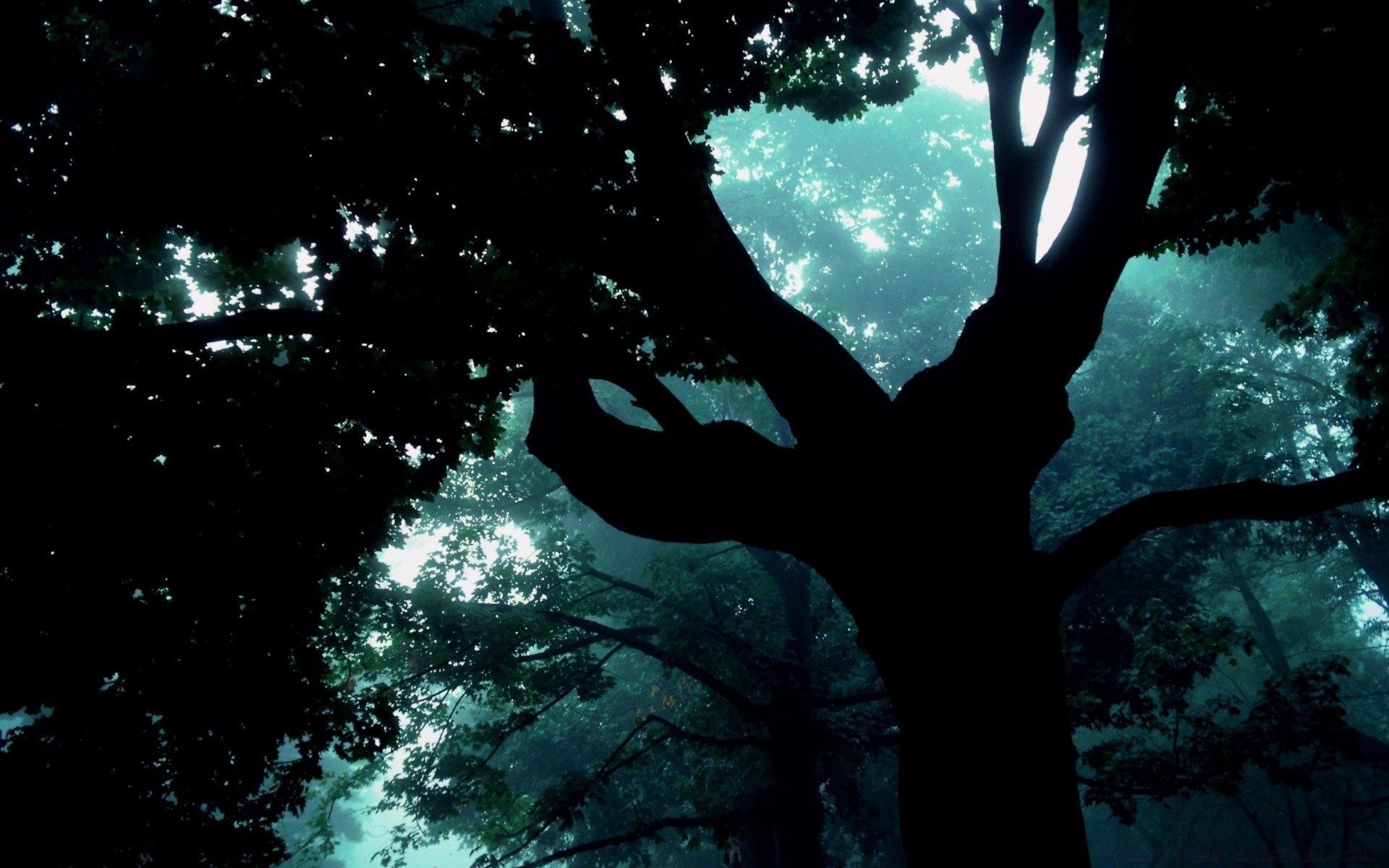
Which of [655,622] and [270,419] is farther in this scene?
[655,622]

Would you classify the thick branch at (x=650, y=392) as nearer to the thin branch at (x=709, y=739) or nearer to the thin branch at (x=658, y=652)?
the thin branch at (x=709, y=739)

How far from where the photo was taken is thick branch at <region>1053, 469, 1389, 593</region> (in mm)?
3273

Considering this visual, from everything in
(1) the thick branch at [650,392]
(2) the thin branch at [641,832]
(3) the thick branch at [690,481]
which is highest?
(1) the thick branch at [650,392]

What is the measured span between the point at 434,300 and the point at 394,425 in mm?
877

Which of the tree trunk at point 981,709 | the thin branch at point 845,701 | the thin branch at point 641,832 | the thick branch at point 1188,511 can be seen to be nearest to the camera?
the tree trunk at point 981,709

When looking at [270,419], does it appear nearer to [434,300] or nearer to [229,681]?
[434,300]

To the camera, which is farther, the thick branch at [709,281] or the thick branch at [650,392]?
the thick branch at [650,392]

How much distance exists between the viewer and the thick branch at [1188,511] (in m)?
3.27

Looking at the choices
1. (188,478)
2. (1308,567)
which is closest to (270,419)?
(188,478)

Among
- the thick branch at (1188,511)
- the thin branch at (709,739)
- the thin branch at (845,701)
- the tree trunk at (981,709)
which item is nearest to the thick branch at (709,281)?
the tree trunk at (981,709)

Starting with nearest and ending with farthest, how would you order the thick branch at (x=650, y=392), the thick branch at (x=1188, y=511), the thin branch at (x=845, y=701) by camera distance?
the thick branch at (x=1188, y=511), the thick branch at (x=650, y=392), the thin branch at (x=845, y=701)

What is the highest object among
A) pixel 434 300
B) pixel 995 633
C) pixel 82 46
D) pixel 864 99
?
pixel 82 46

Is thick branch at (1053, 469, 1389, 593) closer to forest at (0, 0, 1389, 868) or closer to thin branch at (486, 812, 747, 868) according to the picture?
forest at (0, 0, 1389, 868)

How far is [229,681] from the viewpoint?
3396mm
